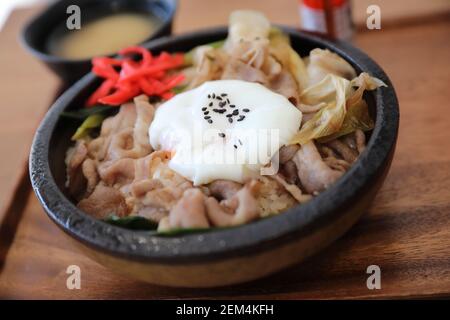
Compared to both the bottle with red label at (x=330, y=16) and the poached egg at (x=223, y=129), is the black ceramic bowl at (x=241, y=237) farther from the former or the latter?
the bottle with red label at (x=330, y=16)

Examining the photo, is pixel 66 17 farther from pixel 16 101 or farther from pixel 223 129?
pixel 223 129

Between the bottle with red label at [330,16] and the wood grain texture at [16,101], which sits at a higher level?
the bottle with red label at [330,16]

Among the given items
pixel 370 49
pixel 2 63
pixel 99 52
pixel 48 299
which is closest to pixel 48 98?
pixel 99 52

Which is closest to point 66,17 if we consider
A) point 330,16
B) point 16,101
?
point 16,101

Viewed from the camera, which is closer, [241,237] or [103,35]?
[241,237]

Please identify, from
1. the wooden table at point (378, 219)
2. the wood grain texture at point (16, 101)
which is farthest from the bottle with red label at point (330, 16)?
the wood grain texture at point (16, 101)

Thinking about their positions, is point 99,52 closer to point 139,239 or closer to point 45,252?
point 45,252
